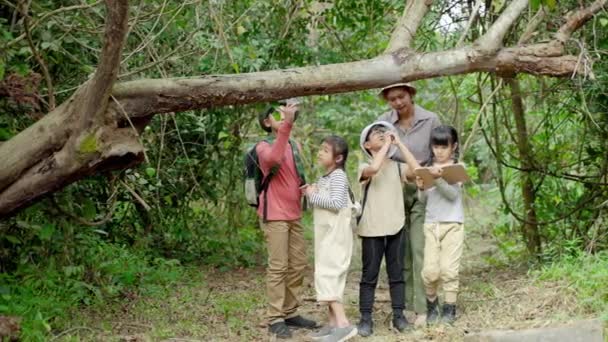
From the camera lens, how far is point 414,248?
640 cm

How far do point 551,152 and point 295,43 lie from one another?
9.73ft

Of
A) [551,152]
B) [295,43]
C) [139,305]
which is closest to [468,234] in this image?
[551,152]

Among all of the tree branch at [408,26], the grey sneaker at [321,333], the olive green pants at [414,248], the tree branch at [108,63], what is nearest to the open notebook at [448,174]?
the olive green pants at [414,248]

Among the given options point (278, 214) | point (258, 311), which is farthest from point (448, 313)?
point (258, 311)

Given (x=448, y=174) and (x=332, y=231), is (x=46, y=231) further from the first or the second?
(x=448, y=174)

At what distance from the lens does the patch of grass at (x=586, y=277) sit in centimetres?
573

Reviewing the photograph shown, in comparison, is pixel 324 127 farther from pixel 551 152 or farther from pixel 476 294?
pixel 476 294

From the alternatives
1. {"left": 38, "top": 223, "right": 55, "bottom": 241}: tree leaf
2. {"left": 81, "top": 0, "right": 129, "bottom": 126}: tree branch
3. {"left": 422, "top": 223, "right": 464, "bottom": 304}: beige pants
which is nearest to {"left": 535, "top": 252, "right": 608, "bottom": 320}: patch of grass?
{"left": 422, "top": 223, "right": 464, "bottom": 304}: beige pants

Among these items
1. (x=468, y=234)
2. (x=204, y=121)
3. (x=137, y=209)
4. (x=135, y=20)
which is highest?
(x=135, y=20)

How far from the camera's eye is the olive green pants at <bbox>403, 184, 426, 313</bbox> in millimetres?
6383

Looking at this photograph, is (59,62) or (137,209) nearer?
(59,62)

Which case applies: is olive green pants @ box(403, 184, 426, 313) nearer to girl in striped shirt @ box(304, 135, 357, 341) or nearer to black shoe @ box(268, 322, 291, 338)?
girl in striped shirt @ box(304, 135, 357, 341)

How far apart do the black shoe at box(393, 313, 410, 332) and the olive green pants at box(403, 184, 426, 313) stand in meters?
0.23

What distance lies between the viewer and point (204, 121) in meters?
9.38
